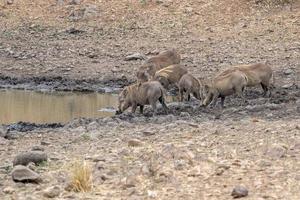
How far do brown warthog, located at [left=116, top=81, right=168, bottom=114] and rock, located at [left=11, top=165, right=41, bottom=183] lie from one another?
312 inches

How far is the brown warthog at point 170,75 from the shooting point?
20812mm

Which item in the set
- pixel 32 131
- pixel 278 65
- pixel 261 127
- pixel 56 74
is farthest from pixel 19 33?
pixel 261 127

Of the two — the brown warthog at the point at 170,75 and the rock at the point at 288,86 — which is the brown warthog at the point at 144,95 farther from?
the rock at the point at 288,86

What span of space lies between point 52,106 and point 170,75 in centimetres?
329

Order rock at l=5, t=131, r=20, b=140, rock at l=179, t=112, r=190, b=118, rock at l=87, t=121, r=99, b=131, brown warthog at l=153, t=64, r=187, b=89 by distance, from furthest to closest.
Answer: brown warthog at l=153, t=64, r=187, b=89 < rock at l=179, t=112, r=190, b=118 < rock at l=87, t=121, r=99, b=131 < rock at l=5, t=131, r=20, b=140

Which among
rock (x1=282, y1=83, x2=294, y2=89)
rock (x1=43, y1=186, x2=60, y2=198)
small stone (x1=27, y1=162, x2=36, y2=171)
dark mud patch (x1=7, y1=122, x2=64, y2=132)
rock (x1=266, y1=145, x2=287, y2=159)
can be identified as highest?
rock (x1=282, y1=83, x2=294, y2=89)

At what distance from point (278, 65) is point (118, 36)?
283 inches

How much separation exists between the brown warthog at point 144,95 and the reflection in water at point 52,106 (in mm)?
1457

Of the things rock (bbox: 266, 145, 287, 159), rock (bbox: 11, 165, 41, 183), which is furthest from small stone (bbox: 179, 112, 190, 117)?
rock (bbox: 11, 165, 41, 183)

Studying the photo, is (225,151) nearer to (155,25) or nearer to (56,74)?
(56,74)

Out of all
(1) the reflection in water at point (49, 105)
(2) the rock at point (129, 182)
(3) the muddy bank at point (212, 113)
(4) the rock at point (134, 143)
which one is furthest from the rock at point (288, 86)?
(2) the rock at point (129, 182)

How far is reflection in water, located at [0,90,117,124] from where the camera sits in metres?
19.3

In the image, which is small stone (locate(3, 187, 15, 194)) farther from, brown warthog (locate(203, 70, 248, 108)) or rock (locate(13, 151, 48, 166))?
brown warthog (locate(203, 70, 248, 108))

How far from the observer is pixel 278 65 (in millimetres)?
24125
